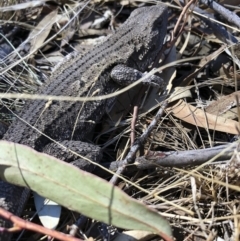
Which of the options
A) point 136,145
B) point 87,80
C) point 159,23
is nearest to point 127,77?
point 87,80

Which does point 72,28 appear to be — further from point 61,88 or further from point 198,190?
point 198,190

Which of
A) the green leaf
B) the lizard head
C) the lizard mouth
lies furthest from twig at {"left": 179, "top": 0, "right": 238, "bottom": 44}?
the green leaf

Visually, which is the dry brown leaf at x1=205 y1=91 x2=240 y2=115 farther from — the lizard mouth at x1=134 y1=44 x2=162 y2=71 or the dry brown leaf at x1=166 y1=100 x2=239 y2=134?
the lizard mouth at x1=134 y1=44 x2=162 y2=71

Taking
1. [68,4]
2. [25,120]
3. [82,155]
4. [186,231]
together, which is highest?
[68,4]

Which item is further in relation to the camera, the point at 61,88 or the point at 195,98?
the point at 195,98

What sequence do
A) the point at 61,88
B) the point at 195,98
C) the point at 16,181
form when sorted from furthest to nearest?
1. the point at 195,98
2. the point at 61,88
3. the point at 16,181

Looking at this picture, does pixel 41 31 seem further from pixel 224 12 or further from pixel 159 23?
pixel 224 12

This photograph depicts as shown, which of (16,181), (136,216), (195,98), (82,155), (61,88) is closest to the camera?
(136,216)

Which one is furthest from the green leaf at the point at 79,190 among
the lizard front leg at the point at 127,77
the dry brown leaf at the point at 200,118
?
the lizard front leg at the point at 127,77

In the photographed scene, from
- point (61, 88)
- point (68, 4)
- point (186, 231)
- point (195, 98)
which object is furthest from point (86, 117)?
point (68, 4)
